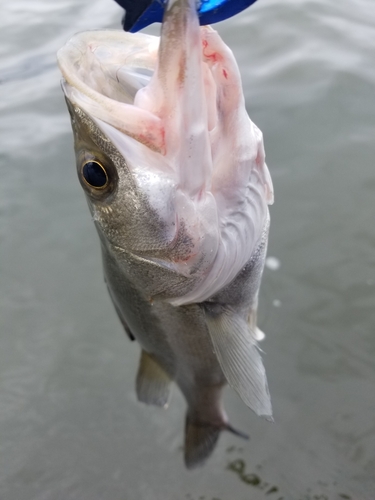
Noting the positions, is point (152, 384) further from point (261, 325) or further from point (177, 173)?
point (177, 173)

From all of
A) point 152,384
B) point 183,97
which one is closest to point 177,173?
point 183,97

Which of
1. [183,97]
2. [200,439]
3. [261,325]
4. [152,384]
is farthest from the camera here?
[261,325]

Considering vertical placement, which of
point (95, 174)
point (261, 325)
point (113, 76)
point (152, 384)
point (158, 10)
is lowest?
point (261, 325)

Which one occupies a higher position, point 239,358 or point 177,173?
Result: point 177,173

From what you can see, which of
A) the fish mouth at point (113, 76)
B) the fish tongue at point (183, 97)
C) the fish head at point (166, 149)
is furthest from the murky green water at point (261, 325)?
the fish mouth at point (113, 76)

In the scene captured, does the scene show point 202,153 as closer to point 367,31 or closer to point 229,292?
point 229,292

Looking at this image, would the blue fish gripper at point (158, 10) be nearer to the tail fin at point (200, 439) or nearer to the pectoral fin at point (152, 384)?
the pectoral fin at point (152, 384)

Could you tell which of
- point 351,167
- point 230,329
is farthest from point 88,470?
point 351,167
